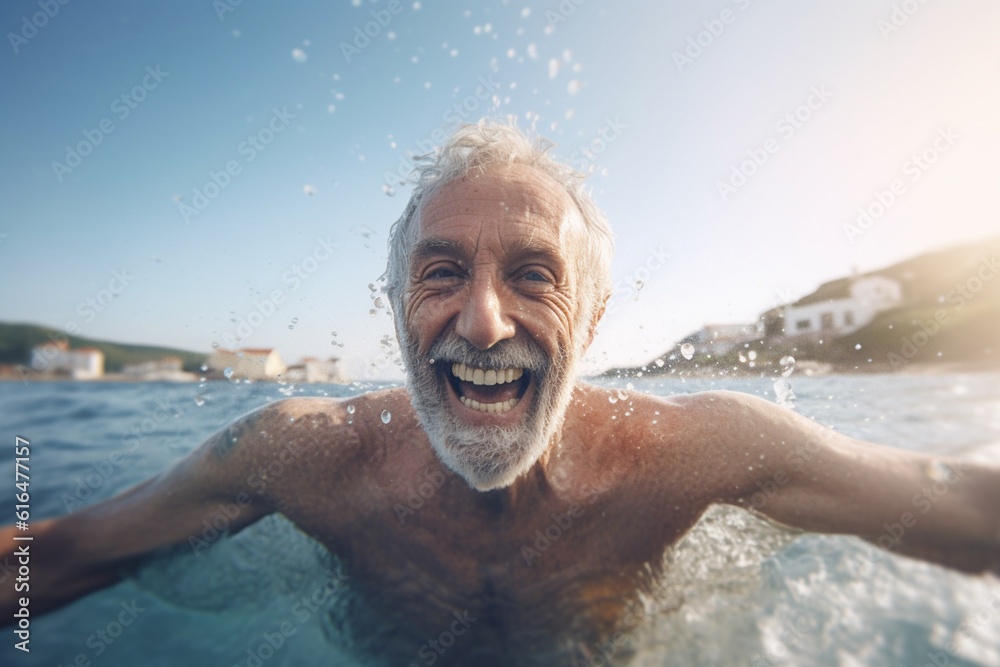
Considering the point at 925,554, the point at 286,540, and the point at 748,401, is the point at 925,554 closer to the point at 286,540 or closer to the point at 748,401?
the point at 748,401

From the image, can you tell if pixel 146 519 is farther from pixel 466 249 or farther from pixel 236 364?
pixel 466 249

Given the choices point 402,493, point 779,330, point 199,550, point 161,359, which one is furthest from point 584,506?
point 779,330

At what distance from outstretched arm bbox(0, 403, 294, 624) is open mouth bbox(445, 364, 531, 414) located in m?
1.16

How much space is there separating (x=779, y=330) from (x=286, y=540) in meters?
5.60

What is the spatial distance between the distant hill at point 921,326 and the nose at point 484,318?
2.66 meters

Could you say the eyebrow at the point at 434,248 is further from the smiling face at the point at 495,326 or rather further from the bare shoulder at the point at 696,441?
the bare shoulder at the point at 696,441

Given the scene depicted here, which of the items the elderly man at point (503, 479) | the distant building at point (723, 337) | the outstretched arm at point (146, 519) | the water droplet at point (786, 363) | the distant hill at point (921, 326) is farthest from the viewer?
the distant building at point (723, 337)

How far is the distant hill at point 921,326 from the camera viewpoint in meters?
3.94

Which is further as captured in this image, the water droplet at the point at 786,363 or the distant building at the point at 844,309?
the distant building at the point at 844,309

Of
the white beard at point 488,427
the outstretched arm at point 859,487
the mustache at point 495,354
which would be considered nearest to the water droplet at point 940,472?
→ the outstretched arm at point 859,487

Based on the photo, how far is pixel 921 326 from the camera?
3705mm

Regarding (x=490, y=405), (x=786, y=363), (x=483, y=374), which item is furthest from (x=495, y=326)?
(x=786, y=363)

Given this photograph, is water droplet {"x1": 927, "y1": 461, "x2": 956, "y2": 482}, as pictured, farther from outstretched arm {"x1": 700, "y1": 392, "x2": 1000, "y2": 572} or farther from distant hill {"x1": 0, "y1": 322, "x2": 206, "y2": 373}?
distant hill {"x1": 0, "y1": 322, "x2": 206, "y2": 373}

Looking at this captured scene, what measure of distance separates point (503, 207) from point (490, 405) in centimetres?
108
